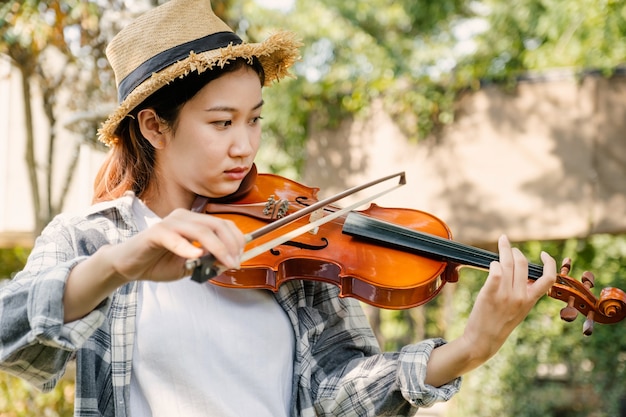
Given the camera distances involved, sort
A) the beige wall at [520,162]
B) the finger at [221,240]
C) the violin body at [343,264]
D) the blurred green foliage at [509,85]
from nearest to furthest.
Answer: the finger at [221,240] < the violin body at [343,264] < the beige wall at [520,162] < the blurred green foliage at [509,85]

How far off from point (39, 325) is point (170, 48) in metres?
0.70

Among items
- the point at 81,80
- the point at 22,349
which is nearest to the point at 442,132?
the point at 81,80

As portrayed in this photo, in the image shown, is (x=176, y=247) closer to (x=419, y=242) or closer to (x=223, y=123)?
(x=223, y=123)

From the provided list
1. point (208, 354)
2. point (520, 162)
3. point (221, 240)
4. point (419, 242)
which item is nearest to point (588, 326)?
point (419, 242)

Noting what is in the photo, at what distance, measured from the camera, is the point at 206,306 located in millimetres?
1620

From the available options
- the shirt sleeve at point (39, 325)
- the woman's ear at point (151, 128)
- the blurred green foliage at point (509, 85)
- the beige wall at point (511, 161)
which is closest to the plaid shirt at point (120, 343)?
the shirt sleeve at point (39, 325)

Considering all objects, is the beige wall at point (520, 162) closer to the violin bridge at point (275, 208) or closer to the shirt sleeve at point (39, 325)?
the violin bridge at point (275, 208)

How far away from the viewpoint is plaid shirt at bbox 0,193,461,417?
1.23 m

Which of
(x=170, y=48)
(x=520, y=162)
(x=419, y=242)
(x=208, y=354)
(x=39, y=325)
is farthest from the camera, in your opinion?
(x=520, y=162)

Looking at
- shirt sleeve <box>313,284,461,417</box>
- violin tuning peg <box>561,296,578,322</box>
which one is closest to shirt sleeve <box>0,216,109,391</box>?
shirt sleeve <box>313,284,461,417</box>

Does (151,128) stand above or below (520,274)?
above

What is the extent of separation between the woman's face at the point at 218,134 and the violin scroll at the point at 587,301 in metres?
0.68

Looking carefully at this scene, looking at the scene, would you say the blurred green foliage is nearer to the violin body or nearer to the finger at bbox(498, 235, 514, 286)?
the violin body

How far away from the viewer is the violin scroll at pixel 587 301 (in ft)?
5.24
